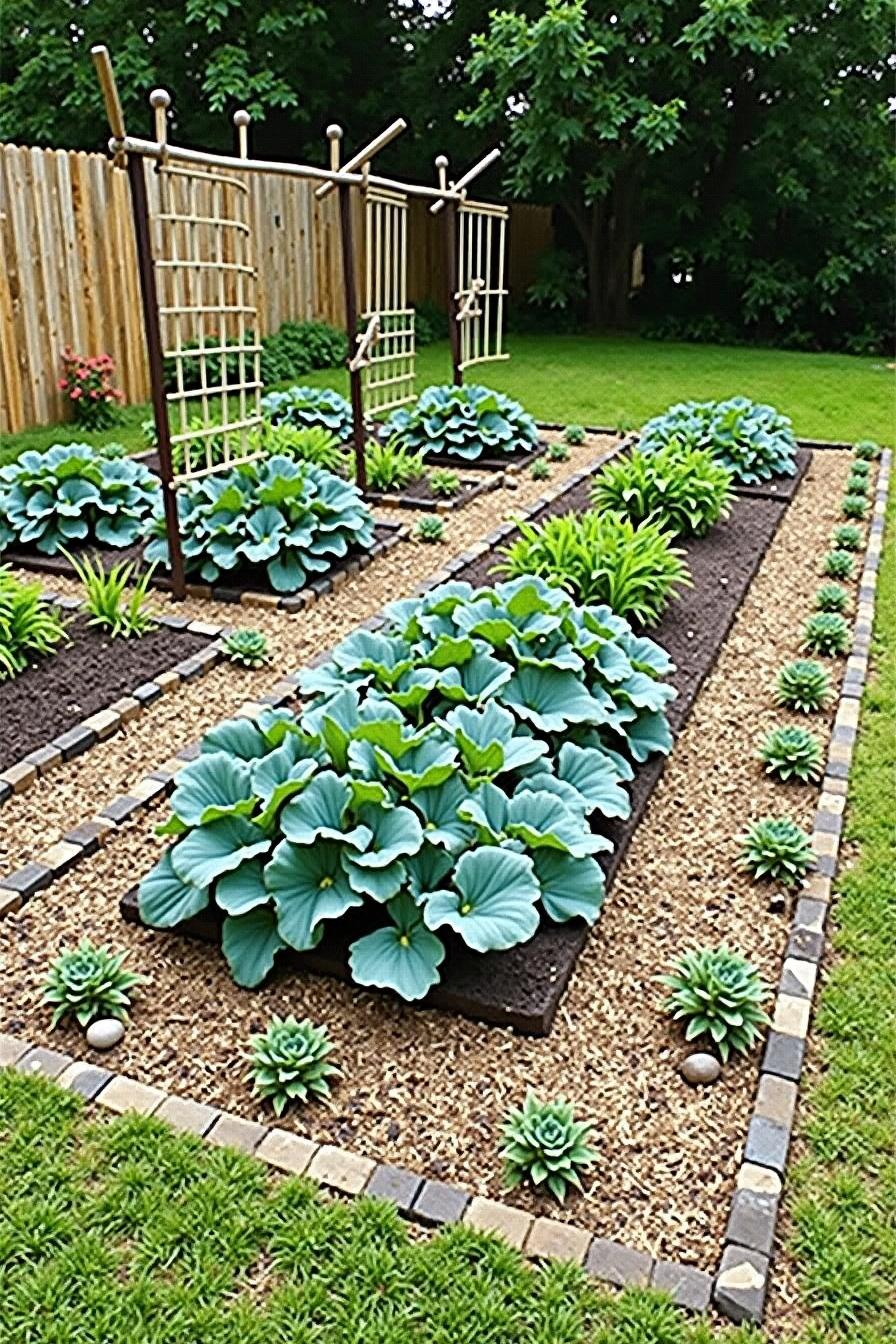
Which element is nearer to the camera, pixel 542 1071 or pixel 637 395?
pixel 542 1071

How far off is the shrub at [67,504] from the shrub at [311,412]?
2.28m

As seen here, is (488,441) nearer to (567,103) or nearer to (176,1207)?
(176,1207)

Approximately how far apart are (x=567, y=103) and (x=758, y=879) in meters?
11.6

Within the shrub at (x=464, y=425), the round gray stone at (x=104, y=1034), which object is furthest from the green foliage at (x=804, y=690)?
the shrub at (x=464, y=425)

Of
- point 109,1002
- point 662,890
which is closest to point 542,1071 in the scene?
point 662,890

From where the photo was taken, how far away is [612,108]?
39.0 feet

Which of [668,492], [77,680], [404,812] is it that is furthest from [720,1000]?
[668,492]

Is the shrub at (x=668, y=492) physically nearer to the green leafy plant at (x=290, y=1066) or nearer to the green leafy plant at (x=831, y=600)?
the green leafy plant at (x=831, y=600)

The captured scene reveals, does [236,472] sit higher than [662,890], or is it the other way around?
[236,472]

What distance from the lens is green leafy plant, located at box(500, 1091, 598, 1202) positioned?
74.4 inches

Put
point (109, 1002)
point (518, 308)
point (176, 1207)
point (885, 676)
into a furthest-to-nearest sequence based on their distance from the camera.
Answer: point (518, 308)
point (885, 676)
point (109, 1002)
point (176, 1207)

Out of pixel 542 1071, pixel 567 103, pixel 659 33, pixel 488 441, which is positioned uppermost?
pixel 659 33

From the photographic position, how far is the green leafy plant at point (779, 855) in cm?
276

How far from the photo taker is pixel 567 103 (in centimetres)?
1220
